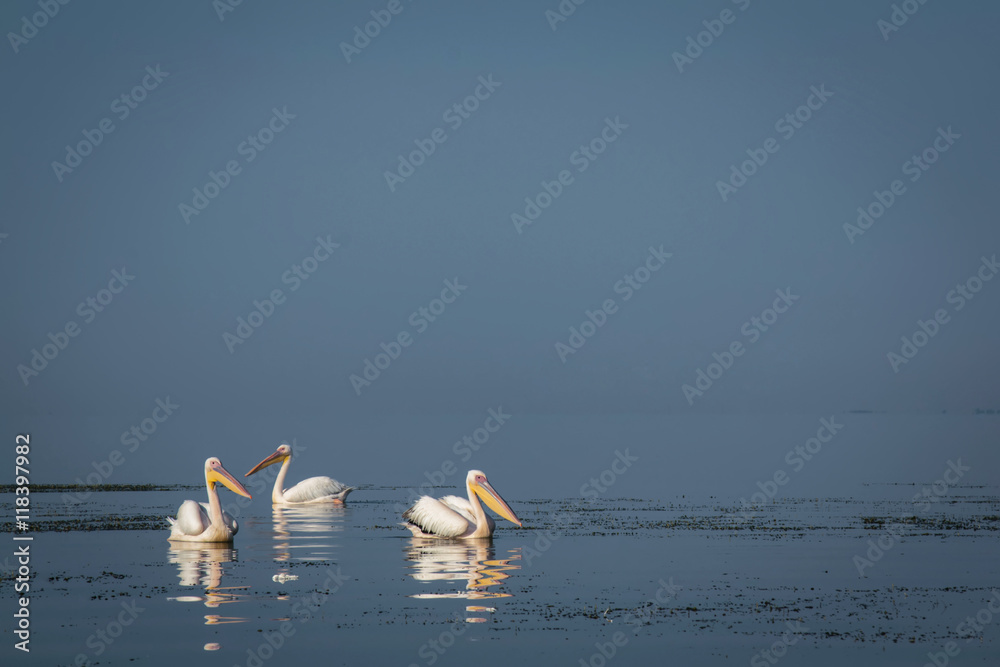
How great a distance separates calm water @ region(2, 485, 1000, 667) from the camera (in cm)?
1196

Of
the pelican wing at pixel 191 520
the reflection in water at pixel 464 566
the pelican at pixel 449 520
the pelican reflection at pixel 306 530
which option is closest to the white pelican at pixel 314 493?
the pelican reflection at pixel 306 530

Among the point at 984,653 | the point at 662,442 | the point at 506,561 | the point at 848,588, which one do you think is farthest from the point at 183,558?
the point at 662,442

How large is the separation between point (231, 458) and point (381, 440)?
70.1 ft

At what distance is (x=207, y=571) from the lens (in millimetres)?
16797

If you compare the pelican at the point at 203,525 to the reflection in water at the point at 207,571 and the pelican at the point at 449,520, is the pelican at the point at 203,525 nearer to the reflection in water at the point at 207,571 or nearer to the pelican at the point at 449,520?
the reflection in water at the point at 207,571

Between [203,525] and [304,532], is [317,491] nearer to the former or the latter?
[304,532]

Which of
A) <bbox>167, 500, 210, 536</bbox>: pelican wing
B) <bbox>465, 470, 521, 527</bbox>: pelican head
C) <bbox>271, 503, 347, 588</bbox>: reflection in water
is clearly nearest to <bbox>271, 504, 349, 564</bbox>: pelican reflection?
<bbox>271, 503, 347, 588</bbox>: reflection in water

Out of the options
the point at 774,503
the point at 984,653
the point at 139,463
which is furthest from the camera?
the point at 139,463

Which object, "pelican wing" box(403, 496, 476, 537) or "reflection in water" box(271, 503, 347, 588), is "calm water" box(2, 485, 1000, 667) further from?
"pelican wing" box(403, 496, 476, 537)

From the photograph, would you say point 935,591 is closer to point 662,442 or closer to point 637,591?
point 637,591

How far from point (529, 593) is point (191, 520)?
23.4 feet

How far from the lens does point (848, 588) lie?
1530cm

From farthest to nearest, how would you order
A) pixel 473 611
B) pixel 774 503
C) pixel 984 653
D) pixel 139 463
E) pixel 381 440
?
Result: pixel 381 440 < pixel 139 463 < pixel 774 503 < pixel 473 611 < pixel 984 653

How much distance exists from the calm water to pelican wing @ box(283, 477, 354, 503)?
14.5ft
